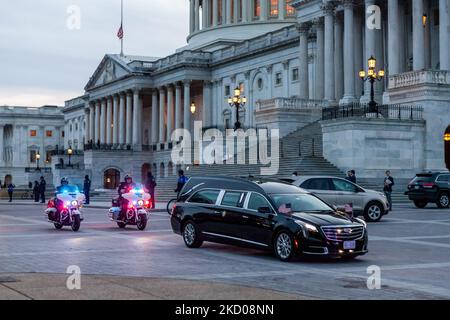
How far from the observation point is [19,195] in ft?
253

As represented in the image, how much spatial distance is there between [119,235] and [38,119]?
130659 millimetres

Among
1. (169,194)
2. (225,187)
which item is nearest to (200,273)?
(225,187)

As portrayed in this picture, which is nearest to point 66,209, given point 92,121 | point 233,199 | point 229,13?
point 233,199

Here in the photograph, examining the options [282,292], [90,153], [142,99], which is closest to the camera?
[282,292]

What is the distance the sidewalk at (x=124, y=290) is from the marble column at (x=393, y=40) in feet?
133

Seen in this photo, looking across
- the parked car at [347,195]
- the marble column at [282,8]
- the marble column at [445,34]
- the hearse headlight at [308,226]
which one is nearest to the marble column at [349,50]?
the marble column at [445,34]

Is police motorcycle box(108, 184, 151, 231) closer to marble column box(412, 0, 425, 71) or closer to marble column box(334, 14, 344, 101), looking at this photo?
marble column box(412, 0, 425, 71)

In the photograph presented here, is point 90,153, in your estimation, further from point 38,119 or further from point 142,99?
point 38,119

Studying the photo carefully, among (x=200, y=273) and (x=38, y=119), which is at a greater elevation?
(x=38, y=119)

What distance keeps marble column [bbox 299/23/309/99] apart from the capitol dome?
99.4ft

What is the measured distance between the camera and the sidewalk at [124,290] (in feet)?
35.9

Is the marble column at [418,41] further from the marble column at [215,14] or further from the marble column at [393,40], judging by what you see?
the marble column at [215,14]

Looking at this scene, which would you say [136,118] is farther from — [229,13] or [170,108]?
[229,13]

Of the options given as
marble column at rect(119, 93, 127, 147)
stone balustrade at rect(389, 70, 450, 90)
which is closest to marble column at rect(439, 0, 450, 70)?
stone balustrade at rect(389, 70, 450, 90)
